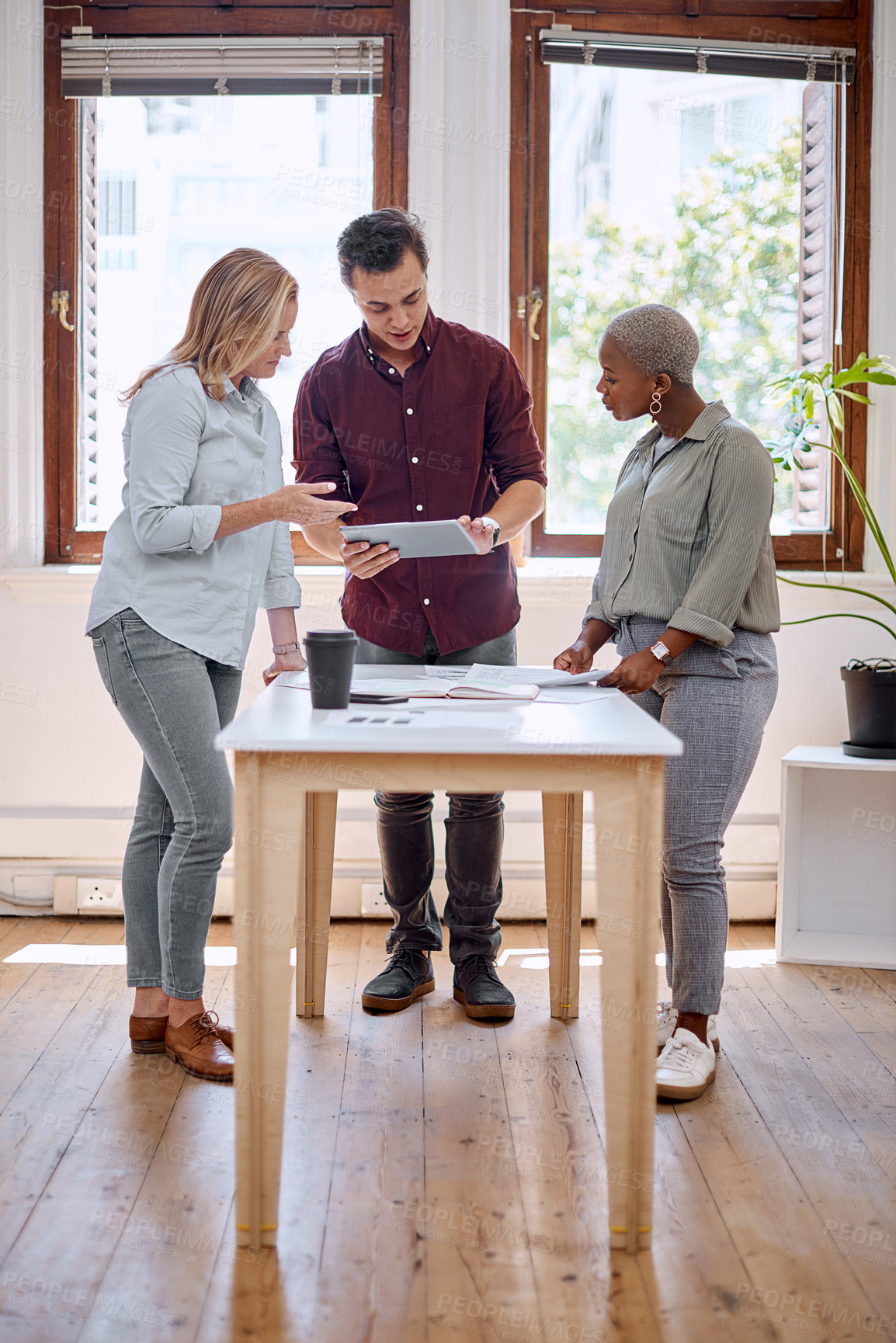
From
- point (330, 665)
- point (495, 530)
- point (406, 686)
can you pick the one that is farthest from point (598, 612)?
point (330, 665)

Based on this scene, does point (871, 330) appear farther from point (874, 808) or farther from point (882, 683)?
point (874, 808)

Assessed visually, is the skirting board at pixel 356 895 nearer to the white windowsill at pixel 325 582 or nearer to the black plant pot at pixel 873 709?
the black plant pot at pixel 873 709

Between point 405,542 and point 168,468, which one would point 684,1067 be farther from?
point 168,468

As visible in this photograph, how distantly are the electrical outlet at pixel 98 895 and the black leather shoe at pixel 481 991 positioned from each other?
112 centimetres

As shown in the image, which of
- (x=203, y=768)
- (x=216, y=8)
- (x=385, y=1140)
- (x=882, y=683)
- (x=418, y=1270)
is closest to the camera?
(x=418, y=1270)

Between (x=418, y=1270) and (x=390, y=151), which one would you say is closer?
(x=418, y=1270)

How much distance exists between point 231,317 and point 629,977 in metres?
1.35

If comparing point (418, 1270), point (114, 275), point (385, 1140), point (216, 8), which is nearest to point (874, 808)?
point (385, 1140)

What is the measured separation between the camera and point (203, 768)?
2.09 metres

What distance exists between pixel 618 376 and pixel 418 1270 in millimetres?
1533

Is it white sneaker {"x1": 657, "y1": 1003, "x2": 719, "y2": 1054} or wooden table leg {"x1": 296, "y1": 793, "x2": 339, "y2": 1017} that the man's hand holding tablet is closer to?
wooden table leg {"x1": 296, "y1": 793, "x2": 339, "y2": 1017}

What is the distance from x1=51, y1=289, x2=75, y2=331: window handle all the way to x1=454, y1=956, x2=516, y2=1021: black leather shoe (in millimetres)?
2107

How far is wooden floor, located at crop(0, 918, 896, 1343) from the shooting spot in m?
1.44

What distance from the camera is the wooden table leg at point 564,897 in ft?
7.90
